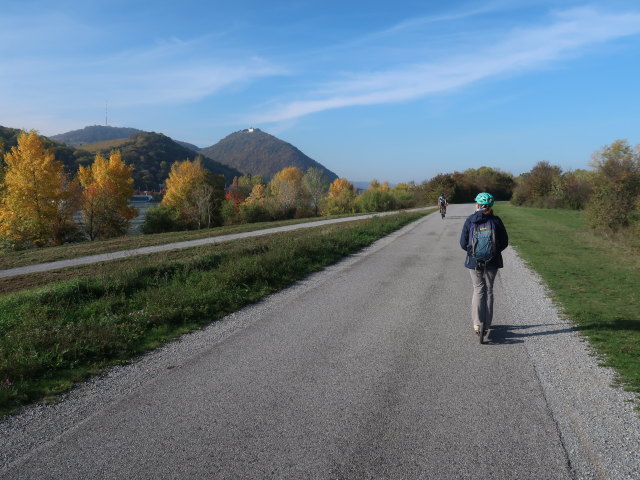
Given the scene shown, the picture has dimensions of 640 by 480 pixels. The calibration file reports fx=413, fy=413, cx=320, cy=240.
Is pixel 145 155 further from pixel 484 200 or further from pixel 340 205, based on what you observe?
pixel 484 200

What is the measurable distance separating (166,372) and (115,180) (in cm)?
5297

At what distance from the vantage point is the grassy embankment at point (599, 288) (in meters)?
5.82

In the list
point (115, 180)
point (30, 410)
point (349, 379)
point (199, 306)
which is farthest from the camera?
point (115, 180)

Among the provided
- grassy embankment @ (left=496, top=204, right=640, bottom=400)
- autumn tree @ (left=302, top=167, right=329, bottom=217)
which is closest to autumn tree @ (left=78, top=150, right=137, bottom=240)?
autumn tree @ (left=302, top=167, right=329, bottom=217)

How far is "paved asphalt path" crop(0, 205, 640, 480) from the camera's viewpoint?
131 inches

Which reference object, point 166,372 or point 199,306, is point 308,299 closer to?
point 199,306

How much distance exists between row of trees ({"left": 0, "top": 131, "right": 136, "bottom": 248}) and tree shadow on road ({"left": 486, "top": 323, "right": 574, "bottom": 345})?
36.3 m

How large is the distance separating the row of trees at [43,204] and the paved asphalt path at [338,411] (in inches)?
1353

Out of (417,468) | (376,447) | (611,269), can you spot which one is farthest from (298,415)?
(611,269)

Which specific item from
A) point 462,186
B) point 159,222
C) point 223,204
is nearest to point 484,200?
point 159,222

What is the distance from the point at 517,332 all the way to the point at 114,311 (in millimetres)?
7356

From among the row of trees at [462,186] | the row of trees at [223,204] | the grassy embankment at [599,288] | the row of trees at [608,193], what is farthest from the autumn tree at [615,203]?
the row of trees at [462,186]

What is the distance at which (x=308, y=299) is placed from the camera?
9.04 meters

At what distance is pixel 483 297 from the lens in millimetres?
6344
